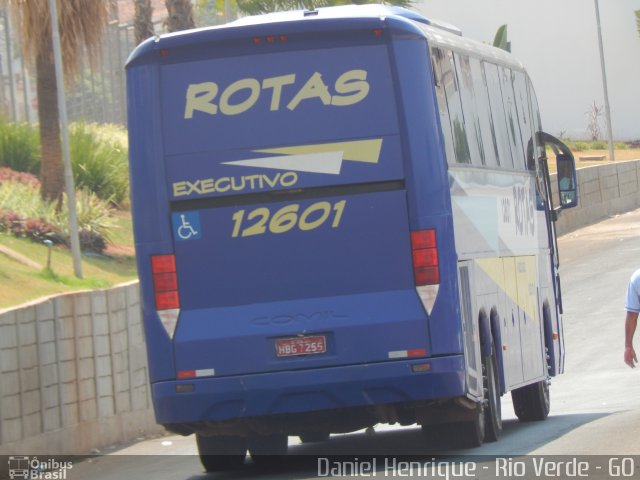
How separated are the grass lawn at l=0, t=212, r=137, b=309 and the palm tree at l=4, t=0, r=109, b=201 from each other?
163 centimetres

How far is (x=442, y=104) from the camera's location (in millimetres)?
12180

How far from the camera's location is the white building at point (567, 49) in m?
68.0

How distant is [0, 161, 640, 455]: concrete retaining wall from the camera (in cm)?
1424

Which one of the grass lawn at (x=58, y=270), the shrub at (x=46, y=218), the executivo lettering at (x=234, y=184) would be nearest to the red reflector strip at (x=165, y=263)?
the executivo lettering at (x=234, y=184)

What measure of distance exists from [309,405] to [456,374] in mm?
1140

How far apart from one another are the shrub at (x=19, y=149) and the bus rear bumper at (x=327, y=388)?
20.3m

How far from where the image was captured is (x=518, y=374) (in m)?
14.8

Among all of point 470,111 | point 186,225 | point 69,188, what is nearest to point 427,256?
point 186,225

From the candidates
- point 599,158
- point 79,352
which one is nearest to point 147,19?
point 79,352

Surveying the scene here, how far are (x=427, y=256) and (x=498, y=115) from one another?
3583 mm

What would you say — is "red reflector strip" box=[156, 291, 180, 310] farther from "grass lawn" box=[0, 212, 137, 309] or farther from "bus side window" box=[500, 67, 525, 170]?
"grass lawn" box=[0, 212, 137, 309]

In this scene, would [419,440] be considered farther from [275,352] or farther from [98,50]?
[98,50]

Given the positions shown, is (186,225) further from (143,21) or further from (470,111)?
(143,21)

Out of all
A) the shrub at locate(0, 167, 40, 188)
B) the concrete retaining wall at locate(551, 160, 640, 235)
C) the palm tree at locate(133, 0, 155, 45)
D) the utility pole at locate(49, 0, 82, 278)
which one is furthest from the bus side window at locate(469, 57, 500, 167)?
Answer: the concrete retaining wall at locate(551, 160, 640, 235)
